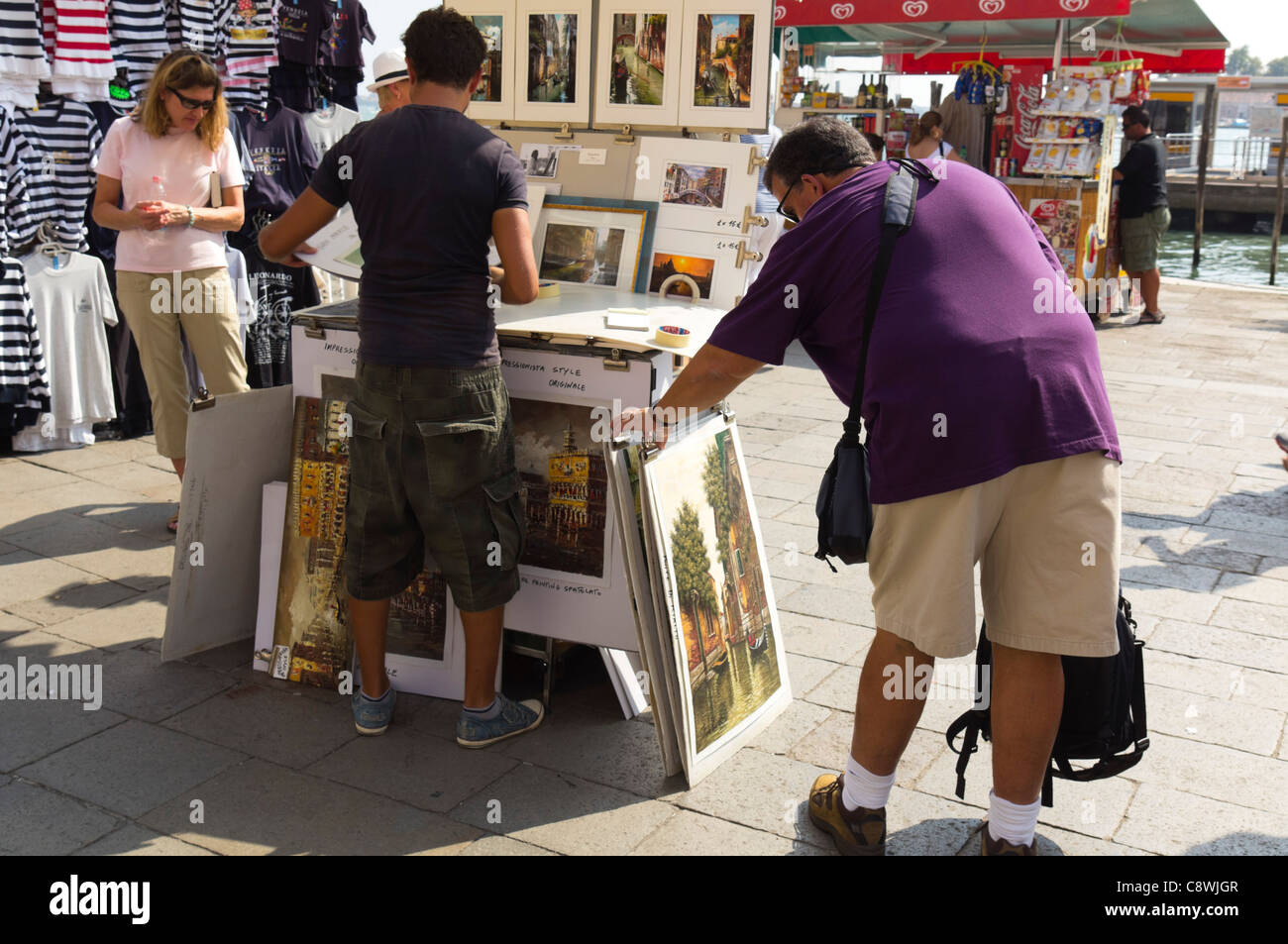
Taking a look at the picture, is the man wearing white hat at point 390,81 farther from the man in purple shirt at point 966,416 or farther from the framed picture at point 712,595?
the man in purple shirt at point 966,416

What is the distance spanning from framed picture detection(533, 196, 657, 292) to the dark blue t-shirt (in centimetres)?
88

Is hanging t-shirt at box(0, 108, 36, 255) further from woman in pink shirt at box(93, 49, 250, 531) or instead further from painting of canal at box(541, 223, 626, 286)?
painting of canal at box(541, 223, 626, 286)

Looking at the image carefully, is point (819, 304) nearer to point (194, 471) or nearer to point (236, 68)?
point (194, 471)

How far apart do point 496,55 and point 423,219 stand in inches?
60.1

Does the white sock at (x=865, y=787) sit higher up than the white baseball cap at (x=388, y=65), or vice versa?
the white baseball cap at (x=388, y=65)

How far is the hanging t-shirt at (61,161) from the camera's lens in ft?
18.9

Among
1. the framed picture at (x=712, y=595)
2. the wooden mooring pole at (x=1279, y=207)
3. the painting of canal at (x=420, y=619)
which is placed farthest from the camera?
the wooden mooring pole at (x=1279, y=207)

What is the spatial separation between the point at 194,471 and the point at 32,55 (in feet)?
10.8

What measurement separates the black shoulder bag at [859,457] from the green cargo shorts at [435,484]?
2.93 ft

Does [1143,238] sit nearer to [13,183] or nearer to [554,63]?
[554,63]

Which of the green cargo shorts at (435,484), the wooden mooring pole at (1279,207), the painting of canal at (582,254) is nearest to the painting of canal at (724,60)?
the painting of canal at (582,254)

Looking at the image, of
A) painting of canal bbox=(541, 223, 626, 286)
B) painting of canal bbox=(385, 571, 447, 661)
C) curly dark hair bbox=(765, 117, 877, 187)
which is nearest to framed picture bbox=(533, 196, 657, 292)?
painting of canal bbox=(541, 223, 626, 286)

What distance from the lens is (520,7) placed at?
13.3 feet

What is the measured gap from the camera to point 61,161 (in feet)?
19.2
